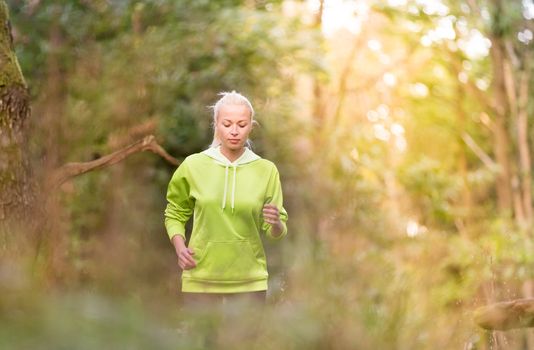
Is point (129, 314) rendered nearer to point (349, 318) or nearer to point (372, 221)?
point (349, 318)

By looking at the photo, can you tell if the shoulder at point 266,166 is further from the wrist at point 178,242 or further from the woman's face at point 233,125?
the wrist at point 178,242

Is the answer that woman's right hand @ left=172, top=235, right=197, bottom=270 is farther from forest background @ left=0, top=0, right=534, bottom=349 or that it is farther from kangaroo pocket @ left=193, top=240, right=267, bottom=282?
forest background @ left=0, top=0, right=534, bottom=349

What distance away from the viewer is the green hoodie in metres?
3.78

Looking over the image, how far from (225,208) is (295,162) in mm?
7304

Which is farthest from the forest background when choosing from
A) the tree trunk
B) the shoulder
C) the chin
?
the chin

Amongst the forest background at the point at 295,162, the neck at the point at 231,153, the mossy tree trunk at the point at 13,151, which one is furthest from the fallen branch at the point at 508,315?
the mossy tree trunk at the point at 13,151

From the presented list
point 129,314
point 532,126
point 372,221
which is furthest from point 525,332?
point 532,126

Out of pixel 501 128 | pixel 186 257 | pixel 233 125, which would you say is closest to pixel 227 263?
pixel 186 257

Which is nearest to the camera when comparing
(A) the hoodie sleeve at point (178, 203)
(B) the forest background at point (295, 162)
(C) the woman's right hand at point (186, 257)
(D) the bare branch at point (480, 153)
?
(B) the forest background at point (295, 162)

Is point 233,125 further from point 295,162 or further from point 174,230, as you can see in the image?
point 295,162

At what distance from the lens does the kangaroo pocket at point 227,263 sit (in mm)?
3803

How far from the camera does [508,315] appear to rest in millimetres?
3924

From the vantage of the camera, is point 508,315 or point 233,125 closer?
point 233,125

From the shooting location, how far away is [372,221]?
14062 mm
